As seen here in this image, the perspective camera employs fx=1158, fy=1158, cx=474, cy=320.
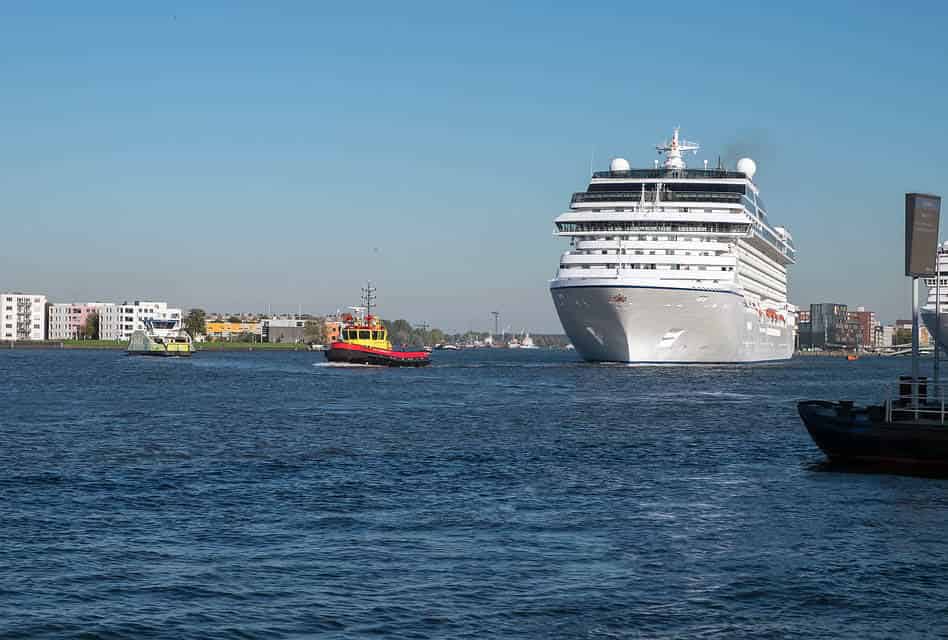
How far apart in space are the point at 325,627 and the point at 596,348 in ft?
288

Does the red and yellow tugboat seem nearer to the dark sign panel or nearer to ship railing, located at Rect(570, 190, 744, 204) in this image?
ship railing, located at Rect(570, 190, 744, 204)

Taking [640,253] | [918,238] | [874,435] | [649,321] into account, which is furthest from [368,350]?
[874,435]

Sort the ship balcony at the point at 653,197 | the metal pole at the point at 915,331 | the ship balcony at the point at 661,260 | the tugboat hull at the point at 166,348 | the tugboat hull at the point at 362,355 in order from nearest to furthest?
the metal pole at the point at 915,331 < the ship balcony at the point at 661,260 < the ship balcony at the point at 653,197 < the tugboat hull at the point at 362,355 < the tugboat hull at the point at 166,348

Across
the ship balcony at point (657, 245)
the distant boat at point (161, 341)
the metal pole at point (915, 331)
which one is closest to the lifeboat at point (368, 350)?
the ship balcony at point (657, 245)

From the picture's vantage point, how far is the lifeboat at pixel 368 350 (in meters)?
123

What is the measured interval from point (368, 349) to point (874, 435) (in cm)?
9191

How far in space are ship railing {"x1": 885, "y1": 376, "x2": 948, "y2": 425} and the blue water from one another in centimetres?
241

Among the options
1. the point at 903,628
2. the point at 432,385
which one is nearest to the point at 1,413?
the point at 432,385

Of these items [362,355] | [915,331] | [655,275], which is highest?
[655,275]

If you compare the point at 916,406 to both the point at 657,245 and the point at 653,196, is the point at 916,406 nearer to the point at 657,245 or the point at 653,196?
the point at 657,245

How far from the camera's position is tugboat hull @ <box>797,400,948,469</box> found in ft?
106

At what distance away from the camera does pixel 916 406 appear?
33.2 m

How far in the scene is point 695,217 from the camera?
332ft

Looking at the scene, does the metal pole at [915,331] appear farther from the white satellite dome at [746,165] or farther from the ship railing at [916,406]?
the white satellite dome at [746,165]
